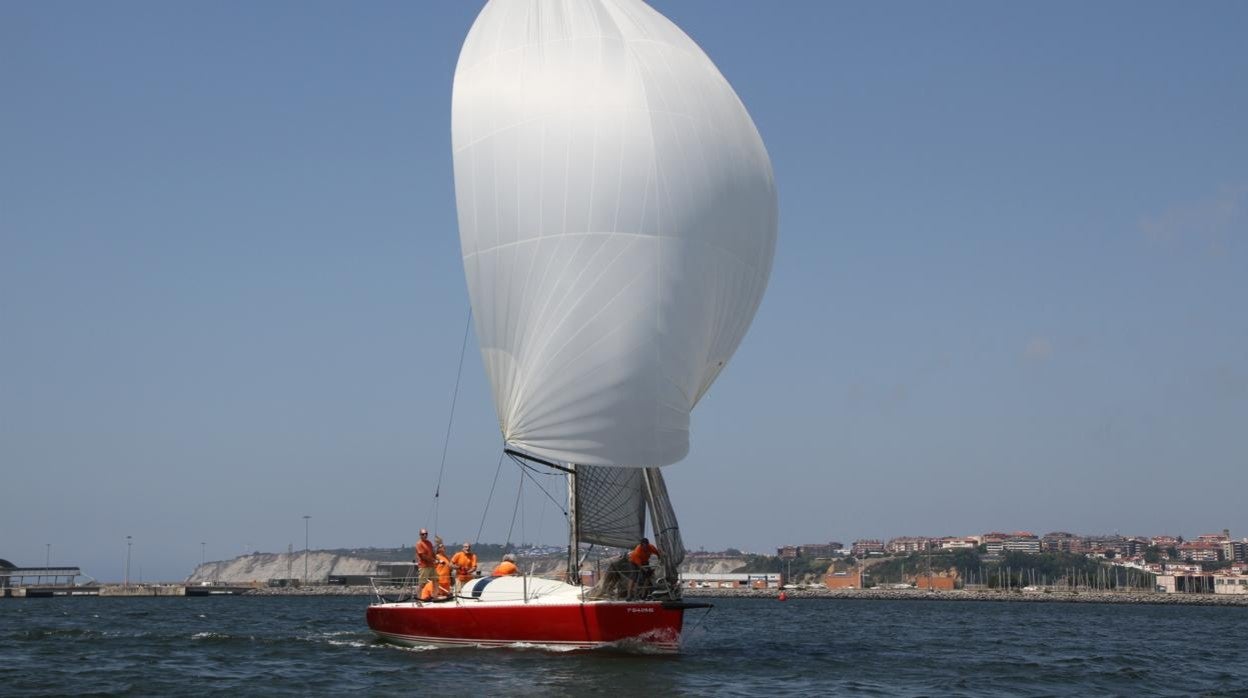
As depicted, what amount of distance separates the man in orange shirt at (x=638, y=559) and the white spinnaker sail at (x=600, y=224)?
2.33 m

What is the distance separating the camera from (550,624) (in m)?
24.0

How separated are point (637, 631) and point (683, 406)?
409 cm

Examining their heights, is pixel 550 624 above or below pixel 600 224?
below

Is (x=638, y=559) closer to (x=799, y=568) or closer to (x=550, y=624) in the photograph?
(x=550, y=624)

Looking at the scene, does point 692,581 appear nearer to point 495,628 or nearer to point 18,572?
point 18,572

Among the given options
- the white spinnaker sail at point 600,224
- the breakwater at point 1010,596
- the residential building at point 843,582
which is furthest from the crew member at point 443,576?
the residential building at point 843,582

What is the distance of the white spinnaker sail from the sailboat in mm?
32

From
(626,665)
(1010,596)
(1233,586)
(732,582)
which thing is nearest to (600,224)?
(626,665)

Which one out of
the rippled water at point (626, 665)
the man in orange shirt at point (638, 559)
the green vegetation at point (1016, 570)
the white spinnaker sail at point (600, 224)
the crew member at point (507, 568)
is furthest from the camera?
the green vegetation at point (1016, 570)

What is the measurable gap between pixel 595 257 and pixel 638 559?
5839 millimetres

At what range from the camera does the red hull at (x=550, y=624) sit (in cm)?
2367

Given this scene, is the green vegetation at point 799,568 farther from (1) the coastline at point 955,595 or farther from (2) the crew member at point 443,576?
(2) the crew member at point 443,576

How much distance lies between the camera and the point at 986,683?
23.5 metres

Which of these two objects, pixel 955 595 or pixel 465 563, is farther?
pixel 955 595
